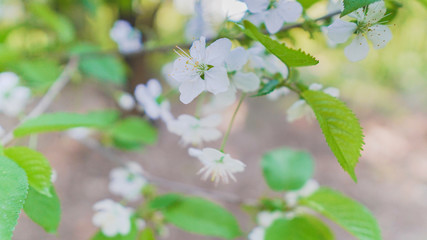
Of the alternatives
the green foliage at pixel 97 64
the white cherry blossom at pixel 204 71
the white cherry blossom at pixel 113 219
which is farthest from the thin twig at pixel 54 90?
the white cherry blossom at pixel 204 71

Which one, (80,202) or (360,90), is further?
(360,90)

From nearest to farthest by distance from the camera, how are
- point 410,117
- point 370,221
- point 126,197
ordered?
point 370,221 → point 126,197 → point 410,117

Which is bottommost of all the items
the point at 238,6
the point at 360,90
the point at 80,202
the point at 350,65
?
the point at 238,6

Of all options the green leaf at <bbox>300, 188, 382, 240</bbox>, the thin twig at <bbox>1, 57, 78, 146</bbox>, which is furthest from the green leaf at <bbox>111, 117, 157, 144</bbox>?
the green leaf at <bbox>300, 188, 382, 240</bbox>

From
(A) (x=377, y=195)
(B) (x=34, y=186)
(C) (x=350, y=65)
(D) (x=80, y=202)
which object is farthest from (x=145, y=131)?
(C) (x=350, y=65)

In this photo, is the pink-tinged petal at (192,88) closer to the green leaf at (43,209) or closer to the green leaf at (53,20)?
the green leaf at (43,209)

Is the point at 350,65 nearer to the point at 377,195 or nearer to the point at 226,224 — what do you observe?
the point at 377,195

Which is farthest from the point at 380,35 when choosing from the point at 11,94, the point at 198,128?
the point at 11,94
